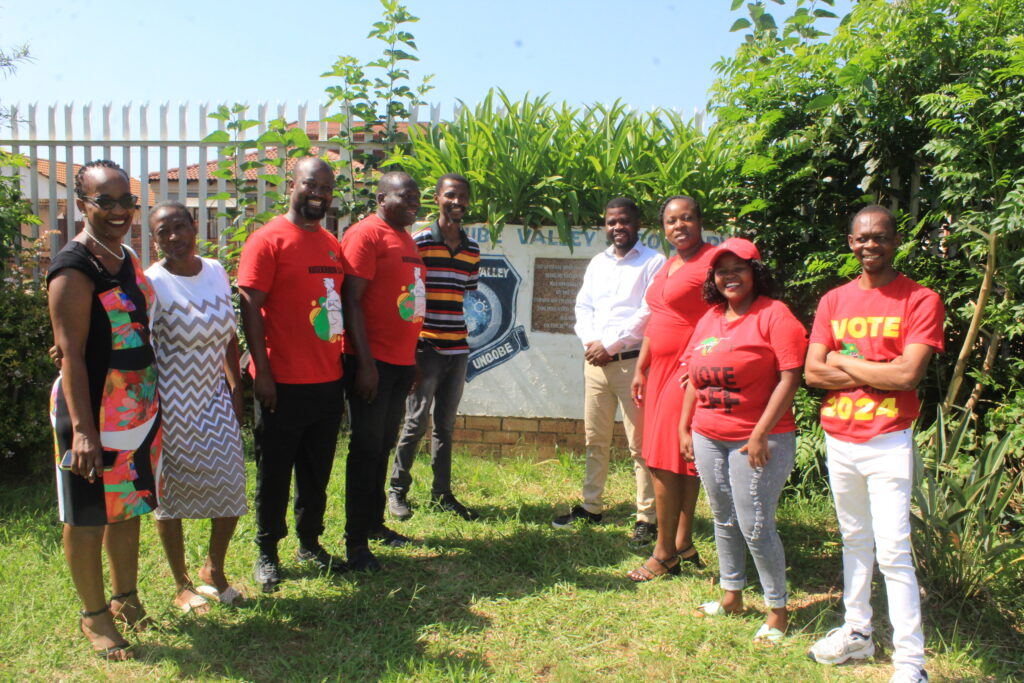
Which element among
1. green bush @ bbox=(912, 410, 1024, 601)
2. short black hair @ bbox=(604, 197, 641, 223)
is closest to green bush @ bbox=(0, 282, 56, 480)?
short black hair @ bbox=(604, 197, 641, 223)

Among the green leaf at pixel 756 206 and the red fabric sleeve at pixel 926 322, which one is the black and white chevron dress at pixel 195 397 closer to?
the red fabric sleeve at pixel 926 322

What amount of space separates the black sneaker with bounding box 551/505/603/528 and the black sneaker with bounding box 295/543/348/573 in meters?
1.24

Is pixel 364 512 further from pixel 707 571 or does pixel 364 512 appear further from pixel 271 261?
pixel 707 571

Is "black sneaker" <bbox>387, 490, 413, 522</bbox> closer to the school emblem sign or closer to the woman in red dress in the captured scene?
the school emblem sign

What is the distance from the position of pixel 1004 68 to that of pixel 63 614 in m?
4.83

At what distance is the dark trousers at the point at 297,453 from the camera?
3318 mm

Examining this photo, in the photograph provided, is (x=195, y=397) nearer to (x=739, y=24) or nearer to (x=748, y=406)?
(x=748, y=406)

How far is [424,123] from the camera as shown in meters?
5.95

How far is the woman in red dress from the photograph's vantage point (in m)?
3.45

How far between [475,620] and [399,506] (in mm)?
1270

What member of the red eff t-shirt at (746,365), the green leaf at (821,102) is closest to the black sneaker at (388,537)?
the red eff t-shirt at (746,365)

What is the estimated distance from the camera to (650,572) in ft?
11.8

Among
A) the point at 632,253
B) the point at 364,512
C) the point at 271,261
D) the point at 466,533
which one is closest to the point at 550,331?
the point at 632,253

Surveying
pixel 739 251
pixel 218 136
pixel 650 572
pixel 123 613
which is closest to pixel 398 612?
pixel 123 613
